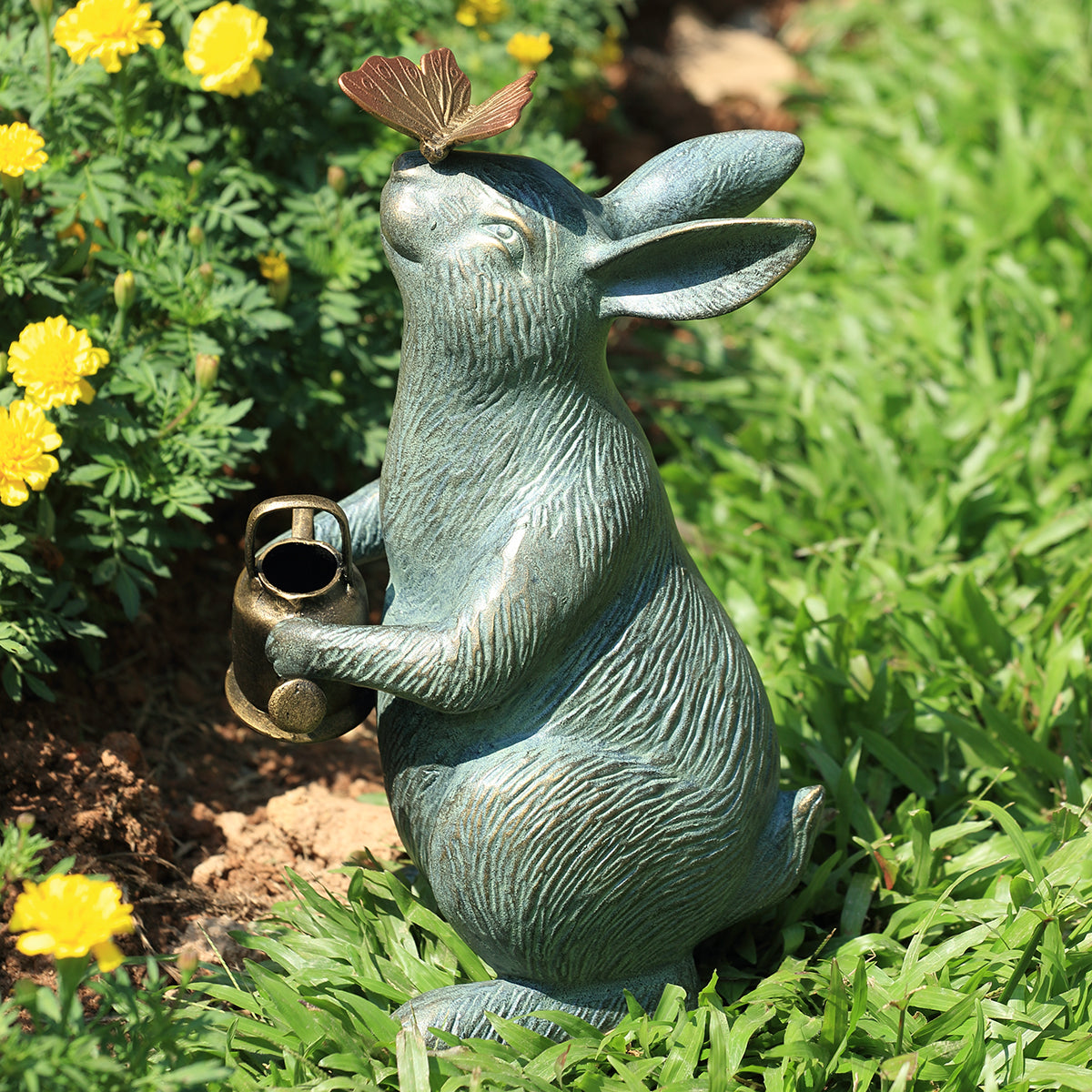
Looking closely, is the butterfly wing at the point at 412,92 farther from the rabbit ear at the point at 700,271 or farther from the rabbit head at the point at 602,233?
the rabbit ear at the point at 700,271

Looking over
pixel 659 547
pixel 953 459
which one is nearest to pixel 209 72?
pixel 659 547

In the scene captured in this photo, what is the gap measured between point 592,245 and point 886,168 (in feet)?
14.0

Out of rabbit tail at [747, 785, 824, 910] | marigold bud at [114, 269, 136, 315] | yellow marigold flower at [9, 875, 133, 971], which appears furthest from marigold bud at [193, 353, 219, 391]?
rabbit tail at [747, 785, 824, 910]

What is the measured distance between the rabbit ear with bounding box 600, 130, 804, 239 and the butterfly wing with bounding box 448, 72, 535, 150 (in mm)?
231

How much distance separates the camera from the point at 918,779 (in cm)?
304

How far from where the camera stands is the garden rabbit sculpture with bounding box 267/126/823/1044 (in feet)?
6.83

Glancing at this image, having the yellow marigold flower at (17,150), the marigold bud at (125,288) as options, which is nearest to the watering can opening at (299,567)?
the marigold bud at (125,288)

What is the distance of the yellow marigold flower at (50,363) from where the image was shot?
2.53 metres

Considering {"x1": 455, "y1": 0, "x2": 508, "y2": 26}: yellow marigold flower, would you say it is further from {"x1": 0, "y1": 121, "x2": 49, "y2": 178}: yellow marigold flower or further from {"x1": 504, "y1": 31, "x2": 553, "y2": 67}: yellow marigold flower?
{"x1": 0, "y1": 121, "x2": 49, "y2": 178}: yellow marigold flower

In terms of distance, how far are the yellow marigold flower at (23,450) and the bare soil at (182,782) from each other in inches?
25.8

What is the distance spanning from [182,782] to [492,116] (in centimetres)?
193

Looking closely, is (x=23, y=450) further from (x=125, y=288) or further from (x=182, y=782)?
(x=182, y=782)

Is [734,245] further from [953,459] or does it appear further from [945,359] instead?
[945,359]

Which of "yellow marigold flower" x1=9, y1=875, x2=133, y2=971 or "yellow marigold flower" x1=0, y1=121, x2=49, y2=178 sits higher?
"yellow marigold flower" x1=0, y1=121, x2=49, y2=178
